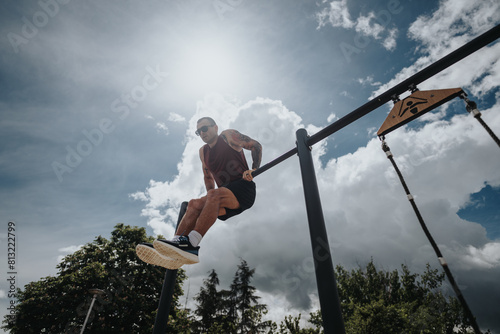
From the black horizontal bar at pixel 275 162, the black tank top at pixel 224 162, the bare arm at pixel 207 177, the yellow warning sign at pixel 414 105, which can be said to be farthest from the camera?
the bare arm at pixel 207 177

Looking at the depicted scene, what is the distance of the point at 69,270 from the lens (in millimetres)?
16781

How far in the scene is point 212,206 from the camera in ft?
10.3

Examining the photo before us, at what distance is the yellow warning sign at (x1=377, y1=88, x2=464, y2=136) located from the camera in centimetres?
207

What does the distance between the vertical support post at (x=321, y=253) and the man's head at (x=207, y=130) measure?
1.86 metres

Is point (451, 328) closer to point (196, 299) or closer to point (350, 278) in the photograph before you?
point (350, 278)

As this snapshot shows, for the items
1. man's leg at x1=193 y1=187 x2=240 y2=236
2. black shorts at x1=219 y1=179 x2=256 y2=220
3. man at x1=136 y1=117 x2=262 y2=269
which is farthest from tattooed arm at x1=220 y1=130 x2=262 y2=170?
man's leg at x1=193 y1=187 x2=240 y2=236

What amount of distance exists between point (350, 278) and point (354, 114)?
37059 millimetres

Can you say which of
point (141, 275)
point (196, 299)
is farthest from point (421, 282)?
point (141, 275)

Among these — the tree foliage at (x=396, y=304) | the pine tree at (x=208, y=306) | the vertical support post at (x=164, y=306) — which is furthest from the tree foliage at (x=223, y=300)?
the vertical support post at (x=164, y=306)

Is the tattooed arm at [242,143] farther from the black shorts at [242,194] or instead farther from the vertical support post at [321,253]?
the vertical support post at [321,253]

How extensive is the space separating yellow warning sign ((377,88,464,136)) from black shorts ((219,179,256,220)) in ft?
6.44

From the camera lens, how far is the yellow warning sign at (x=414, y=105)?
207 centimetres

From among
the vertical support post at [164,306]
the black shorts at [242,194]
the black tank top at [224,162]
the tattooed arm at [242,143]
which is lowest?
the vertical support post at [164,306]

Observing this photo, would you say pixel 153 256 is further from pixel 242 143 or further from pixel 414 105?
pixel 414 105
